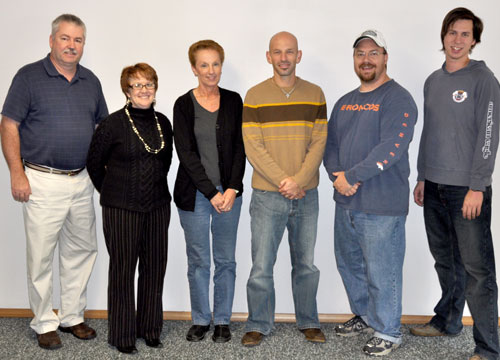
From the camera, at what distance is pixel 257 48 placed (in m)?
2.89

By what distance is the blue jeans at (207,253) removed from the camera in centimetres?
255

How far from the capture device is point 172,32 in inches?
114

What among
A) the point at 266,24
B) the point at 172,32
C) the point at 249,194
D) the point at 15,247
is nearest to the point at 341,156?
the point at 249,194

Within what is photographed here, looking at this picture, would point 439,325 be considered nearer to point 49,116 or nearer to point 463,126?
point 463,126

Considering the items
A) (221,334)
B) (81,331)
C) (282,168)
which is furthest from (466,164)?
(81,331)

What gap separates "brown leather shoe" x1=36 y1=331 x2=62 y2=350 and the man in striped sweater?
1.15 meters

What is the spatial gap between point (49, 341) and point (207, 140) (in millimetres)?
1558

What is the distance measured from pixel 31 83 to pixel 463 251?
8.71 feet

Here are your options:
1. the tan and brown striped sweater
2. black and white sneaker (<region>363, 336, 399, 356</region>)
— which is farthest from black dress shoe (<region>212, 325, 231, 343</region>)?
the tan and brown striped sweater

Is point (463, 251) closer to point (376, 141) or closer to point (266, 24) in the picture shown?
point (376, 141)

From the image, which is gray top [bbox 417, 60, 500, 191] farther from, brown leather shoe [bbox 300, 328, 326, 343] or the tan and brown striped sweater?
brown leather shoe [bbox 300, 328, 326, 343]

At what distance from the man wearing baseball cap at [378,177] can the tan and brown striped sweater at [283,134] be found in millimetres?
167

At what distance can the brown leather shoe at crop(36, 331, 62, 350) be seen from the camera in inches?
99.6

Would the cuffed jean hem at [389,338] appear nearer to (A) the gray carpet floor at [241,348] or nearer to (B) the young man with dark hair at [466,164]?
(A) the gray carpet floor at [241,348]
